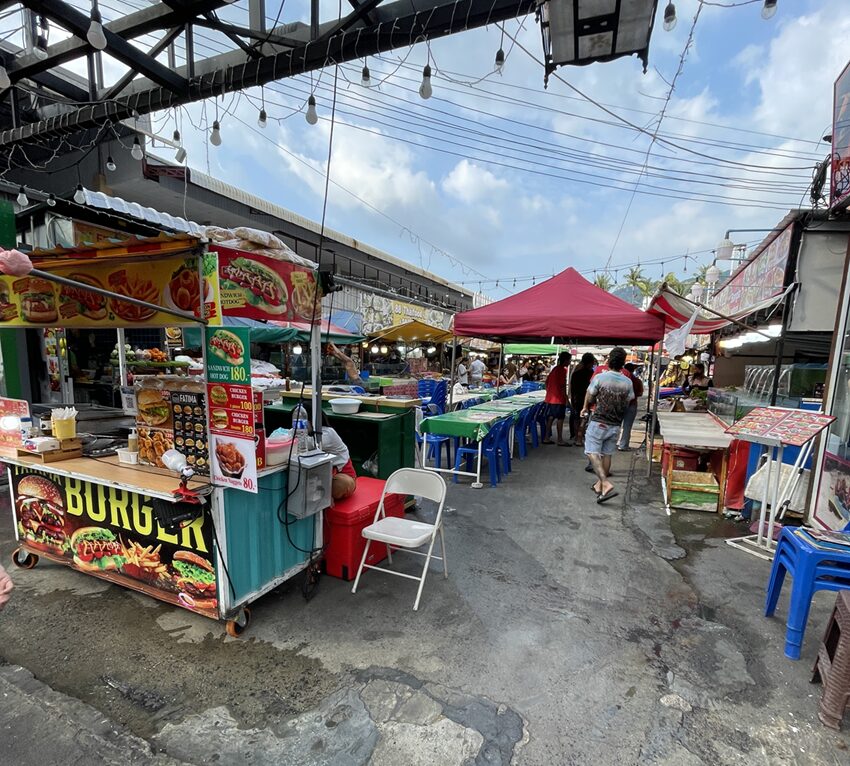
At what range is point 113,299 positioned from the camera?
2904 millimetres

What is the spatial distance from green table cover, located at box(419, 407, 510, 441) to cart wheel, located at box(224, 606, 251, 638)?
3400 millimetres

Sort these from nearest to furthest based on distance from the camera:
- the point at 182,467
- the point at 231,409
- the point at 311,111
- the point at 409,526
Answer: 1. the point at 231,409
2. the point at 182,467
3. the point at 409,526
4. the point at 311,111

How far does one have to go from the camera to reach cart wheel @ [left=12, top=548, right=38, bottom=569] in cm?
350

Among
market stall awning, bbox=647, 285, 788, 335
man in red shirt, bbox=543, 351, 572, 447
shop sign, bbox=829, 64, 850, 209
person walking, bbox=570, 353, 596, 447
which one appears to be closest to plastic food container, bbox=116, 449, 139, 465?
market stall awning, bbox=647, 285, 788, 335

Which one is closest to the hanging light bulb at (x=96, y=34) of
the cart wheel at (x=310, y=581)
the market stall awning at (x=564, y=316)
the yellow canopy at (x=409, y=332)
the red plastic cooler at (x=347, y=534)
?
the red plastic cooler at (x=347, y=534)

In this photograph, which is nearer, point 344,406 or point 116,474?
point 116,474

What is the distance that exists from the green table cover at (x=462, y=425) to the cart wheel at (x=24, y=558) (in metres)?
4.17

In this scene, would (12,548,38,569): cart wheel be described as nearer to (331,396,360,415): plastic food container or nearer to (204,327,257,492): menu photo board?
(204,327,257,492): menu photo board

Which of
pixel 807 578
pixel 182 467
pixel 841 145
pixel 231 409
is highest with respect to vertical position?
pixel 841 145

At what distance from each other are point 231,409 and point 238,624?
1434 millimetres

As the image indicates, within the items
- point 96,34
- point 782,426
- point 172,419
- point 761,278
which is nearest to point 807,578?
point 782,426

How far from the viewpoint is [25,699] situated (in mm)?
2254

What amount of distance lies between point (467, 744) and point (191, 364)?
5.18 meters

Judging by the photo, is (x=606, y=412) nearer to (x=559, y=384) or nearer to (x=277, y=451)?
(x=559, y=384)
